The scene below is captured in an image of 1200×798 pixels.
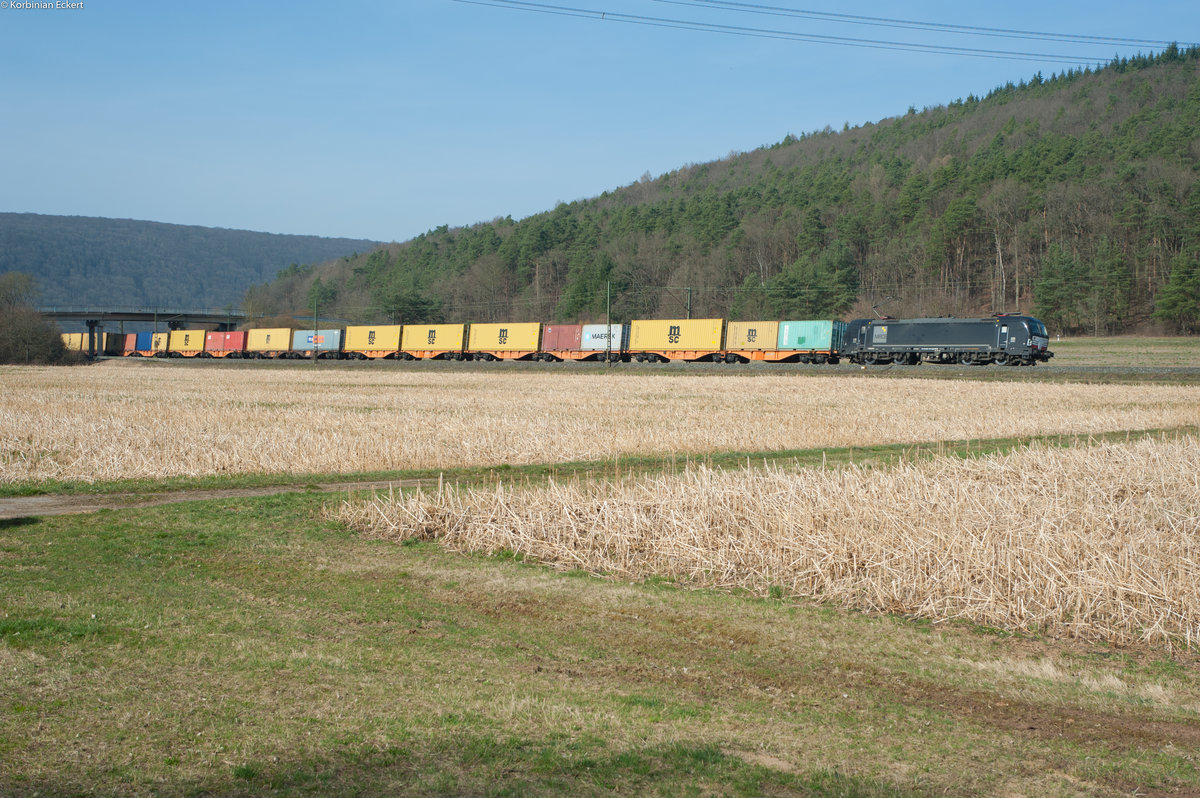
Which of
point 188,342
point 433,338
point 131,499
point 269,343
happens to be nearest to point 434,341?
point 433,338

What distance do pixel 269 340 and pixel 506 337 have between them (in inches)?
1263

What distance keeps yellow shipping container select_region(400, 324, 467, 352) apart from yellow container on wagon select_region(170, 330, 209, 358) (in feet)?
→ 104

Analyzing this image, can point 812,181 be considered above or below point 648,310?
above

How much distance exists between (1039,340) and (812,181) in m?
86.5

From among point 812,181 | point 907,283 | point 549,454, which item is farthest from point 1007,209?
point 549,454

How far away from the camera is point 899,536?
10.2 meters

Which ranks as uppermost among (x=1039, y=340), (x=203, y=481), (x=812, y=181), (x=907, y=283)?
(x=812, y=181)

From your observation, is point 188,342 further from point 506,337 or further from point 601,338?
point 601,338

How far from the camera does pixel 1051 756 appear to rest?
5781 mm

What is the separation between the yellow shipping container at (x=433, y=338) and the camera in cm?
8556

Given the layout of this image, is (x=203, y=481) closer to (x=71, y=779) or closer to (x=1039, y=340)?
(x=71, y=779)

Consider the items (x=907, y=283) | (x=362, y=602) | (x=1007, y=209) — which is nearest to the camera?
(x=362, y=602)

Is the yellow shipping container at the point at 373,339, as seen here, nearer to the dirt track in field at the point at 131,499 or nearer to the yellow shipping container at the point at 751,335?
the yellow shipping container at the point at 751,335

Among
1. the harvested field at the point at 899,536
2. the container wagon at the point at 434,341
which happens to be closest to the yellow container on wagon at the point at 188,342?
the container wagon at the point at 434,341
